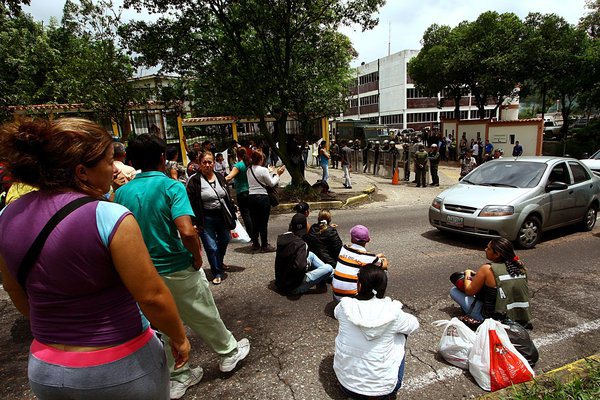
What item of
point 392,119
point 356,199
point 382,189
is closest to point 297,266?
point 356,199

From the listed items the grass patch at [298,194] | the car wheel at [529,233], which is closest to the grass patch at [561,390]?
the car wheel at [529,233]

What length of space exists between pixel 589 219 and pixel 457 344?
669 centimetres

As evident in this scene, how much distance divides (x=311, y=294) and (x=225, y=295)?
1.14 meters

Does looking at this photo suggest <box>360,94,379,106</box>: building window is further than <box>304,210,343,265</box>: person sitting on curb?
Yes

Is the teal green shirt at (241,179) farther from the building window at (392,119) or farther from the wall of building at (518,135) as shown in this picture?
the building window at (392,119)

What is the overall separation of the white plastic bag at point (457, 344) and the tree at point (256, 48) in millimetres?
8613

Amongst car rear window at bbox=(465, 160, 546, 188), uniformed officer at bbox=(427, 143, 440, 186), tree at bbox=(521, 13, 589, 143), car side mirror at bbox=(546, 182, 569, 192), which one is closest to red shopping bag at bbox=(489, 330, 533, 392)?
car rear window at bbox=(465, 160, 546, 188)

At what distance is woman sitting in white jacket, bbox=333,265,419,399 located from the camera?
8.71ft

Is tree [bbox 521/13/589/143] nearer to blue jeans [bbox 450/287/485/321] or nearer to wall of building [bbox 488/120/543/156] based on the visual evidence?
wall of building [bbox 488/120/543/156]

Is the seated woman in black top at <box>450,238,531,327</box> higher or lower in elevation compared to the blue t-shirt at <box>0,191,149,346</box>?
lower

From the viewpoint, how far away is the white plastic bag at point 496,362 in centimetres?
288

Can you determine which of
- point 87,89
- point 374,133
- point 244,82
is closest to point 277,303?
point 244,82

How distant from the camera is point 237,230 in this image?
5.41m

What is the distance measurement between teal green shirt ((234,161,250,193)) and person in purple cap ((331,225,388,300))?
2.66 meters
